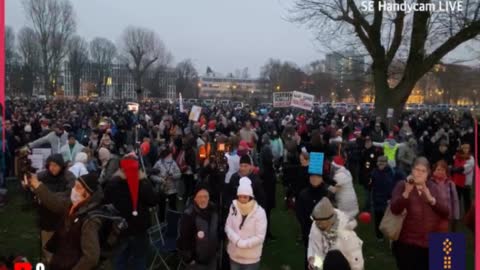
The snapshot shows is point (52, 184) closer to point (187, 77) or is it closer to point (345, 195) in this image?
point (345, 195)

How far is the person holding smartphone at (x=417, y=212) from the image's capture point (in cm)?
481

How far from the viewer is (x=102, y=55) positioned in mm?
88062

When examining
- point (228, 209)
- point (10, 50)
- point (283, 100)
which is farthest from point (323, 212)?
point (10, 50)

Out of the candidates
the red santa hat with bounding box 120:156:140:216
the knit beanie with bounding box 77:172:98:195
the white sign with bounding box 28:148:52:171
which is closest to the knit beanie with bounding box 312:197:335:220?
the knit beanie with bounding box 77:172:98:195

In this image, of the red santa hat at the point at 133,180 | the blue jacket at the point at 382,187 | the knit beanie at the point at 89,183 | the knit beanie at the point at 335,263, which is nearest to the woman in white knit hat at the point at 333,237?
the knit beanie at the point at 335,263

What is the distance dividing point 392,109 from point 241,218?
17793 mm

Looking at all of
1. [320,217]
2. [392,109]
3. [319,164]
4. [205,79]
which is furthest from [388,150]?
[205,79]

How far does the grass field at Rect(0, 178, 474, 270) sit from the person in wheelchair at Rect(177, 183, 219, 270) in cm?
199

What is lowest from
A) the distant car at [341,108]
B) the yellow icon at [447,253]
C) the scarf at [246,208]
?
the distant car at [341,108]

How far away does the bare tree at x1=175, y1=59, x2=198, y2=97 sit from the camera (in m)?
93.2

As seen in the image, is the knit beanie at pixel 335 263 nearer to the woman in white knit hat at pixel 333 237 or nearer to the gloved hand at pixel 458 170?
the woman in white knit hat at pixel 333 237

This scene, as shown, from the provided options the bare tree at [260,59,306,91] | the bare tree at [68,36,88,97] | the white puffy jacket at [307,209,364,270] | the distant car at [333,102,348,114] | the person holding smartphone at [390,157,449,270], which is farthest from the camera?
the bare tree at [260,59,306,91]

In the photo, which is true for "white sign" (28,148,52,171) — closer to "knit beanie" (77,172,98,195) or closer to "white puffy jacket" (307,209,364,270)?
"knit beanie" (77,172,98,195)

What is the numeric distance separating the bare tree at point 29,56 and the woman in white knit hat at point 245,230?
209ft
